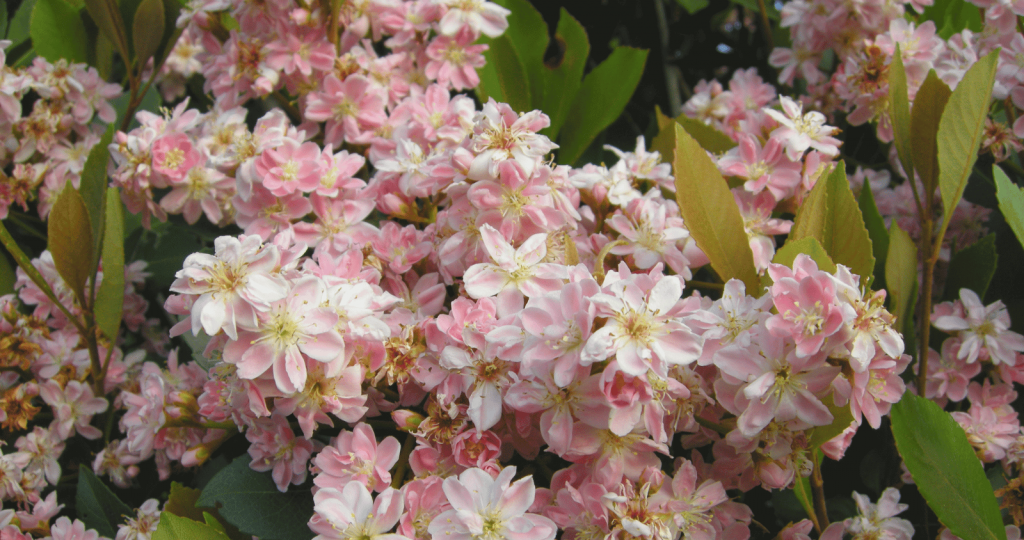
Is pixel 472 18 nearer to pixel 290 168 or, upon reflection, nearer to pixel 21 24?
pixel 290 168

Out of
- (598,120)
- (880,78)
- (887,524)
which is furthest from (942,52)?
(887,524)

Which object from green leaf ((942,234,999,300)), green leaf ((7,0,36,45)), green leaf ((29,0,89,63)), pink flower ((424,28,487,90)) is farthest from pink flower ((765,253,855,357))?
green leaf ((7,0,36,45))

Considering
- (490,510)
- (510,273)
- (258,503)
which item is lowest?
(258,503)

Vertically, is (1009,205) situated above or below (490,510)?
above

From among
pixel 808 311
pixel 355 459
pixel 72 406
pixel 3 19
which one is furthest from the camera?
pixel 3 19

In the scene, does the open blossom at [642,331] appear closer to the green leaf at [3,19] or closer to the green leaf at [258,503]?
the green leaf at [258,503]

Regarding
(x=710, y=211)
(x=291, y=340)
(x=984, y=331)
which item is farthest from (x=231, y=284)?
(x=984, y=331)

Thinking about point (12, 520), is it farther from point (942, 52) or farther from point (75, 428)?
point (942, 52)
